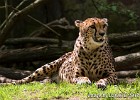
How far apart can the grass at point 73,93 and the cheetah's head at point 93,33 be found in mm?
825

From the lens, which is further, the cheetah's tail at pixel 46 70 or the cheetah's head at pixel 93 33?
the cheetah's tail at pixel 46 70

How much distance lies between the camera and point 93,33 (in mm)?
7105

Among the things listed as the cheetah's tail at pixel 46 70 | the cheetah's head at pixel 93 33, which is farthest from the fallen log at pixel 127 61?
the cheetah's head at pixel 93 33

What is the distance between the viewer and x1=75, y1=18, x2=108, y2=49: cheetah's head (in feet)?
23.1

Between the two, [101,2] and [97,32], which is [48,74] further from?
[101,2]

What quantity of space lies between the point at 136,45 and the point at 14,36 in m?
3.86

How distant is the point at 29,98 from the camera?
6043mm

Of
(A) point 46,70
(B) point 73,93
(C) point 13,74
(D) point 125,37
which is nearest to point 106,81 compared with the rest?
(B) point 73,93

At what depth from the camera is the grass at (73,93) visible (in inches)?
228

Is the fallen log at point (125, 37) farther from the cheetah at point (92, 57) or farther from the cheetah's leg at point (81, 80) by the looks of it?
the cheetah's leg at point (81, 80)

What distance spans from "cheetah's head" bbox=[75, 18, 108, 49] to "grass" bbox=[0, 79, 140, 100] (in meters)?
0.82

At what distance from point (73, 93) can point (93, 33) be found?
1357mm

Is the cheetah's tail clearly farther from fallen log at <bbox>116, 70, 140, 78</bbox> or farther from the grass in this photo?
Answer: the grass

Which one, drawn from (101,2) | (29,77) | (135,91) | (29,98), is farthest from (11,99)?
(101,2)
